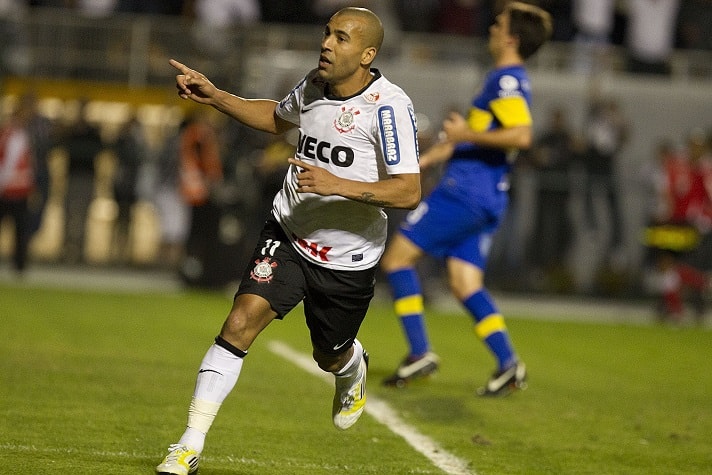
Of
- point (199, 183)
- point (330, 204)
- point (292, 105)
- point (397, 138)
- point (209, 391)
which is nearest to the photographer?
point (209, 391)

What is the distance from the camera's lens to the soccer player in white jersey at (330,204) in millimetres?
5684

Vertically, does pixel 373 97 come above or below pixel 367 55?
below

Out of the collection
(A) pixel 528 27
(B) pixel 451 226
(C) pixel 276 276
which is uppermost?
(A) pixel 528 27

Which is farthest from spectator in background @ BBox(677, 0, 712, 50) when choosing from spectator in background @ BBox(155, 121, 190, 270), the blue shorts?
the blue shorts

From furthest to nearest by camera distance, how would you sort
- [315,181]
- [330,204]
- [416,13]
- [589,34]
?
1. [416,13]
2. [589,34]
3. [330,204]
4. [315,181]

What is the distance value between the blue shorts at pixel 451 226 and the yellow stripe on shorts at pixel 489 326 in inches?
14.9

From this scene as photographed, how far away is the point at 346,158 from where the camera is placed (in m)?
5.91

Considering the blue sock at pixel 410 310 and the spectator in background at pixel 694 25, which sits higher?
the spectator in background at pixel 694 25

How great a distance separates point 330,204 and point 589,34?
1617 centimetres

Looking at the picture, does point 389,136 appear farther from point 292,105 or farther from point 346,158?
point 292,105

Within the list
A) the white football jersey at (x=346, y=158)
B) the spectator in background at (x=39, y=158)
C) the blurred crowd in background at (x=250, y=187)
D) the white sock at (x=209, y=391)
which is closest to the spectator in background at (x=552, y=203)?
the blurred crowd in background at (x=250, y=187)

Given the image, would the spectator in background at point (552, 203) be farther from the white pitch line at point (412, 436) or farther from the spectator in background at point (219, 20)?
the white pitch line at point (412, 436)

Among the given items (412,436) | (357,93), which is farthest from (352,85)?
(412,436)

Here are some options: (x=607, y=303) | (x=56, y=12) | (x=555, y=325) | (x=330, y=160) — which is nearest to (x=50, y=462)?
(x=330, y=160)
